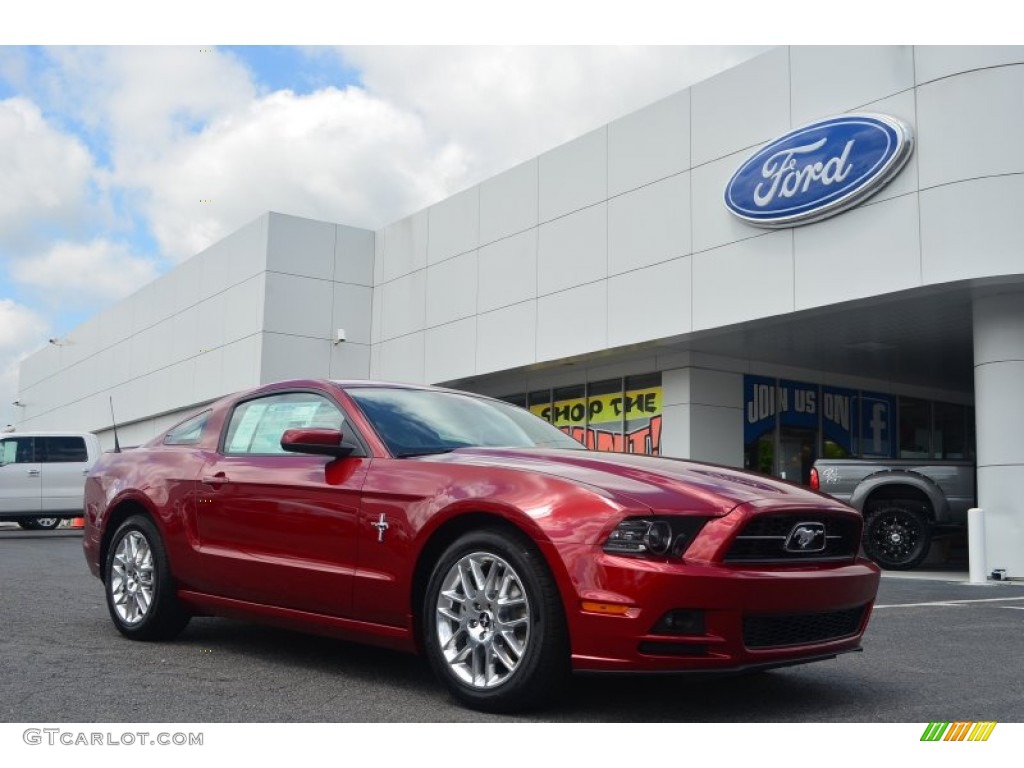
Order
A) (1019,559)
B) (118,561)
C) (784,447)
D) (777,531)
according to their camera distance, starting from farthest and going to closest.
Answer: (784,447), (1019,559), (118,561), (777,531)

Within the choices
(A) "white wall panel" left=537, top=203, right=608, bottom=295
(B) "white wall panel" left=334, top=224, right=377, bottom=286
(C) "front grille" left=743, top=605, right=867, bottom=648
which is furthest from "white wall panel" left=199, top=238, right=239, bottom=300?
(C) "front grille" left=743, top=605, right=867, bottom=648

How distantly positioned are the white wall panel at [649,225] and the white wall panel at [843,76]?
242 centimetres

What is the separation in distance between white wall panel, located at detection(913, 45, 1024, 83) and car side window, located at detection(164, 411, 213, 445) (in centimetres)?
1087

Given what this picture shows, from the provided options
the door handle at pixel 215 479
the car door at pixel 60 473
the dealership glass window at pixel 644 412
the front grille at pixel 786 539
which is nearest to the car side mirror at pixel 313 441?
the door handle at pixel 215 479

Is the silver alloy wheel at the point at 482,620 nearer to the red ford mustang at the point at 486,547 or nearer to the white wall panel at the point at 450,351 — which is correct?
the red ford mustang at the point at 486,547

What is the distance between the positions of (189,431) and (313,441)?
5.75ft

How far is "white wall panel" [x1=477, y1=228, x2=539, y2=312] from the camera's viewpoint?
2038 cm

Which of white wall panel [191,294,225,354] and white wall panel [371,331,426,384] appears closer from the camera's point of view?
white wall panel [371,331,426,384]

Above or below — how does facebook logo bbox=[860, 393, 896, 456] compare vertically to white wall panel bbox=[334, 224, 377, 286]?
below

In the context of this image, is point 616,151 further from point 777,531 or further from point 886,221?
point 777,531

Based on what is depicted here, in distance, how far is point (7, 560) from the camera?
12586 mm

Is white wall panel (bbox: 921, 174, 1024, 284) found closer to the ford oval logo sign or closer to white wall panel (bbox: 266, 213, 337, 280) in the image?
the ford oval logo sign
